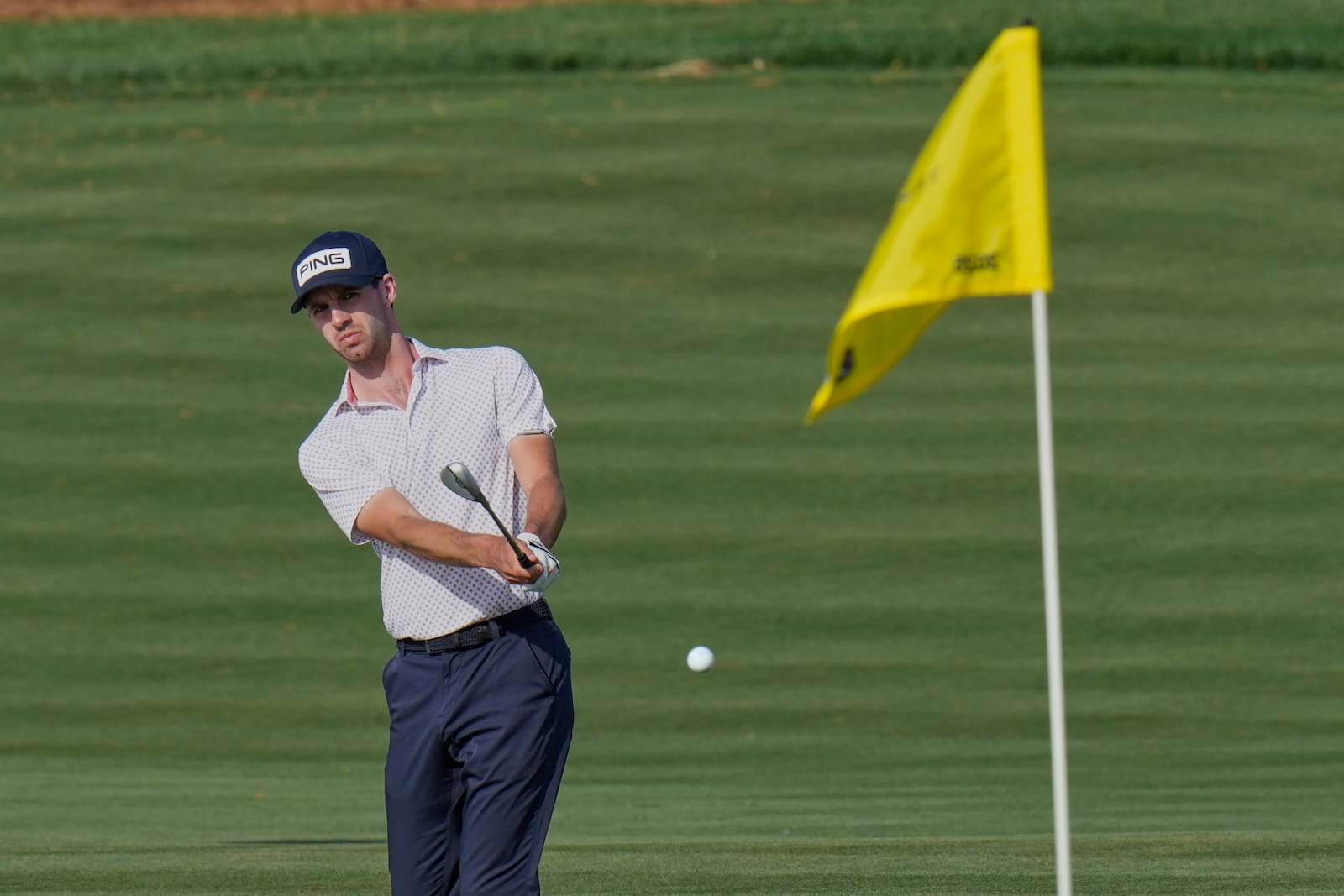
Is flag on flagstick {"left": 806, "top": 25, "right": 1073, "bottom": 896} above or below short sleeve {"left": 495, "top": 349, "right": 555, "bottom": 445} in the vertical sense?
above

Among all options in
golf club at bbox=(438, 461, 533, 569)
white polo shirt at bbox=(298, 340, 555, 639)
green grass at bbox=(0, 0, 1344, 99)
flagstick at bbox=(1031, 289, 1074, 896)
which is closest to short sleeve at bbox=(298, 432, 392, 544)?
white polo shirt at bbox=(298, 340, 555, 639)

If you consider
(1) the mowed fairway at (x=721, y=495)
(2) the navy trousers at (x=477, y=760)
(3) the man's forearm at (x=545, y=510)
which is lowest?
(1) the mowed fairway at (x=721, y=495)

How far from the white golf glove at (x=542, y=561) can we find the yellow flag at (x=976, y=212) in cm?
65

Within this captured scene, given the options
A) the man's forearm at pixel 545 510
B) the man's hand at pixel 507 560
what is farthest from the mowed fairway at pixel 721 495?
the man's hand at pixel 507 560

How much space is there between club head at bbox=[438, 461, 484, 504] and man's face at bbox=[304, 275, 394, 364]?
571 mm

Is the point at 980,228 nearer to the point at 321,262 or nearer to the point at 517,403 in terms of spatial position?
the point at 517,403

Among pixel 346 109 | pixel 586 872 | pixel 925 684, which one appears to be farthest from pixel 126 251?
pixel 586 872

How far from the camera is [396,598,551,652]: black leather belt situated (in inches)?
185

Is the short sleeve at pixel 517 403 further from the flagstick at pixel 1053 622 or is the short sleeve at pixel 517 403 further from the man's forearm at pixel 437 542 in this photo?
the flagstick at pixel 1053 622

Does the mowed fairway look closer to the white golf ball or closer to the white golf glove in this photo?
the white golf ball

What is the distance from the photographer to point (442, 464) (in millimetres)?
4770

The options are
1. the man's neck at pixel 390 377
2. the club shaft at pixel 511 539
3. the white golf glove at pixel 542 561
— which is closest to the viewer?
the club shaft at pixel 511 539

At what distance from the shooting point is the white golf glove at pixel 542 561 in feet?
14.7

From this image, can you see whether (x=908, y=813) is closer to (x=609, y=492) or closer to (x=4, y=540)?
(x=609, y=492)
